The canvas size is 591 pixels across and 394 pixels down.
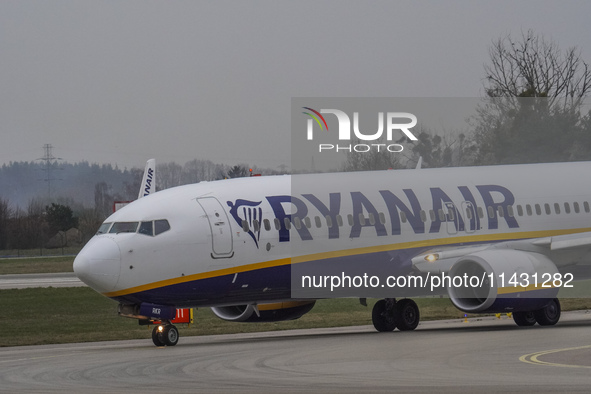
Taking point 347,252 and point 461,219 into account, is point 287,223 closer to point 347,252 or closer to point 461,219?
point 347,252

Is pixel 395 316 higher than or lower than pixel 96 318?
higher

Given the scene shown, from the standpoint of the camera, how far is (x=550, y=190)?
33.3 m

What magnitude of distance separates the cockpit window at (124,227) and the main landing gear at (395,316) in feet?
26.3

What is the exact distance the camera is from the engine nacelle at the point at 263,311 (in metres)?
30.4

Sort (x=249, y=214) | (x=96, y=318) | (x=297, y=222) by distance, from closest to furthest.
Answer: (x=249, y=214)
(x=297, y=222)
(x=96, y=318)

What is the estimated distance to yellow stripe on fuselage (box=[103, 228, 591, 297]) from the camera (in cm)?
2658

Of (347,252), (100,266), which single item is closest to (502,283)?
(347,252)

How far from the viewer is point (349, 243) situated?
1170 inches

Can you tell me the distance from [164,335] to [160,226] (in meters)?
2.72

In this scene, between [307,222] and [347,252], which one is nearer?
[307,222]

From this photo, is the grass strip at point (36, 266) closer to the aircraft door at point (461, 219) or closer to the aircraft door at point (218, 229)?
the aircraft door at point (461, 219)

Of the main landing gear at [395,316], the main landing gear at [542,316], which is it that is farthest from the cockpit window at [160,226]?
the main landing gear at [542,316]

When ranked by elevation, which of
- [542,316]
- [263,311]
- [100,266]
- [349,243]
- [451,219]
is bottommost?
[542,316]

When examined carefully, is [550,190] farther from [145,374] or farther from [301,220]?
[145,374]
